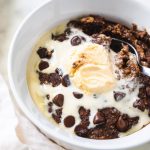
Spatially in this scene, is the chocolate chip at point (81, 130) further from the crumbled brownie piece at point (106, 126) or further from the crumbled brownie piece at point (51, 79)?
the crumbled brownie piece at point (51, 79)

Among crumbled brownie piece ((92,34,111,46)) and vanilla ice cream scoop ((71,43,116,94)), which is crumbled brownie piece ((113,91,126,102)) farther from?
crumbled brownie piece ((92,34,111,46))

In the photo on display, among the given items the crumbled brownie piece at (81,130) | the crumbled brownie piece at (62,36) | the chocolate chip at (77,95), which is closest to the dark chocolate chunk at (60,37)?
the crumbled brownie piece at (62,36)

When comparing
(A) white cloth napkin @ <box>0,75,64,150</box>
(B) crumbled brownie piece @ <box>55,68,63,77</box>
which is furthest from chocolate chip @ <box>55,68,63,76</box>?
(A) white cloth napkin @ <box>0,75,64,150</box>

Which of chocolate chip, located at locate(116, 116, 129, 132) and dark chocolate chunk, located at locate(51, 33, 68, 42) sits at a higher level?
dark chocolate chunk, located at locate(51, 33, 68, 42)

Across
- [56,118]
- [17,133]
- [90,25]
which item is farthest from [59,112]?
[90,25]

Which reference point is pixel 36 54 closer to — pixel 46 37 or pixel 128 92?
pixel 46 37
